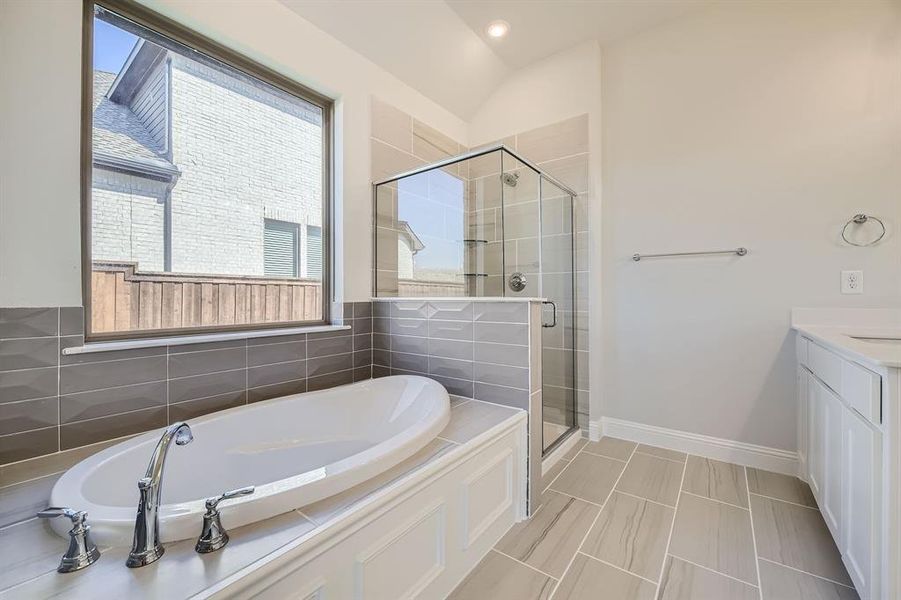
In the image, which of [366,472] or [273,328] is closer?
[366,472]

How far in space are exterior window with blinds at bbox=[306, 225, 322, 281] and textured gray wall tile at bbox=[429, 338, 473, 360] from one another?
2.71ft

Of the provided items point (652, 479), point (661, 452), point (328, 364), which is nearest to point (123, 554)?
point (328, 364)

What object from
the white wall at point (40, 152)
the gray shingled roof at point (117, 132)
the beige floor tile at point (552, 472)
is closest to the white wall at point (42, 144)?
the white wall at point (40, 152)

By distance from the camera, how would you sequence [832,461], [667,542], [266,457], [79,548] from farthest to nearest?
1. [266,457]
2. [667,542]
3. [832,461]
4. [79,548]

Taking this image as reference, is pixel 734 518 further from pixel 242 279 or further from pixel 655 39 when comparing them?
pixel 655 39

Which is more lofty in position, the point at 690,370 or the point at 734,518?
the point at 690,370

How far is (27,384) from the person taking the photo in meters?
1.21

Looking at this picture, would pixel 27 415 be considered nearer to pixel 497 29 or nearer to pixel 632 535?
pixel 632 535

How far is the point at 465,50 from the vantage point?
2.54 m

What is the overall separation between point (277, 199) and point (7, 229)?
1023 millimetres

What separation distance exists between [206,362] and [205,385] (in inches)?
4.0

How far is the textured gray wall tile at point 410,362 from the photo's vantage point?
6.76 ft

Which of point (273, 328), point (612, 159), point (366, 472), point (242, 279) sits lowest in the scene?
point (366, 472)

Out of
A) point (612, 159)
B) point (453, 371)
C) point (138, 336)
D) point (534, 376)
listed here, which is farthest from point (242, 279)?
point (612, 159)
